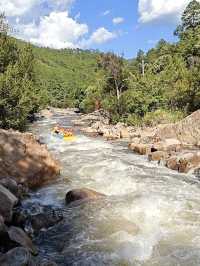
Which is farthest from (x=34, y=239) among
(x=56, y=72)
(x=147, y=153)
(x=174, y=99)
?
(x=56, y=72)

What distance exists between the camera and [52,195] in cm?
1611

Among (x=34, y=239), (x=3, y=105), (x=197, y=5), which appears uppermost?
(x=197, y=5)

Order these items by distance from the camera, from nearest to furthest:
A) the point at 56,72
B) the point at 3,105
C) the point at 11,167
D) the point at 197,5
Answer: the point at 11,167
the point at 3,105
the point at 197,5
the point at 56,72

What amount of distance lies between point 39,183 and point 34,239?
6238mm

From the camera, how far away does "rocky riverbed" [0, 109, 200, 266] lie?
10.4 meters

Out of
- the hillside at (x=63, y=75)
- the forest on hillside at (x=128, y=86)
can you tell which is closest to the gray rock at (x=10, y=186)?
the forest on hillside at (x=128, y=86)

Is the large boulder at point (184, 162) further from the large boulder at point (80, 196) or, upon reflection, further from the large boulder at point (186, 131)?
the large boulder at point (186, 131)

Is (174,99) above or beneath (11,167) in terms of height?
above

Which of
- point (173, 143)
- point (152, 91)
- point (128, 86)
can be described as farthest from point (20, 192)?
point (128, 86)

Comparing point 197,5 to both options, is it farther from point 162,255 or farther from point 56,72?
point 56,72

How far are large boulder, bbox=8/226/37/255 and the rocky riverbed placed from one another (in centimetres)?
3

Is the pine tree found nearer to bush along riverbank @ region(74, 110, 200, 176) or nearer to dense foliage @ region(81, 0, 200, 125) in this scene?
dense foliage @ region(81, 0, 200, 125)

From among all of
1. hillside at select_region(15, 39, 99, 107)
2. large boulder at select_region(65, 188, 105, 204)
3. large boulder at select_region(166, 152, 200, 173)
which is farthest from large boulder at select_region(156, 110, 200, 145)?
hillside at select_region(15, 39, 99, 107)

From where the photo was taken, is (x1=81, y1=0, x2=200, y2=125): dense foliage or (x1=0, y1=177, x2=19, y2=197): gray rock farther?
(x1=81, y1=0, x2=200, y2=125): dense foliage
